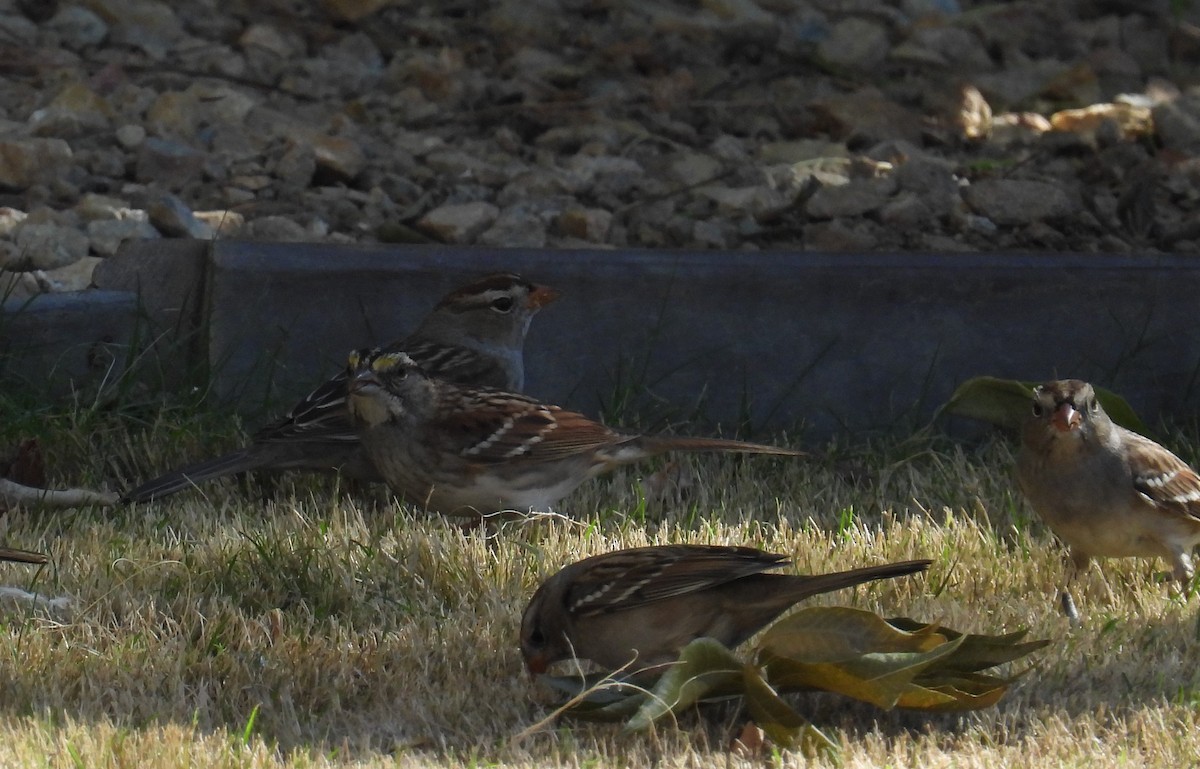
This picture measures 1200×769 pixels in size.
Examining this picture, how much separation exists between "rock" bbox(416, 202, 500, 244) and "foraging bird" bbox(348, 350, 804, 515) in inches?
65.7

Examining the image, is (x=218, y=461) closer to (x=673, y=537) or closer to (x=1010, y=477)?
(x=673, y=537)

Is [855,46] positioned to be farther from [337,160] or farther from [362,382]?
[362,382]

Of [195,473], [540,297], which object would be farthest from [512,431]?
[195,473]

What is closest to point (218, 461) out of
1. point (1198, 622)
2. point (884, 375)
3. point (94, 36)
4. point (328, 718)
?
point (328, 718)

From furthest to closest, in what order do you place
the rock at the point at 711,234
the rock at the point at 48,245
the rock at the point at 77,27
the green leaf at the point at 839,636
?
the rock at the point at 77,27
the rock at the point at 711,234
the rock at the point at 48,245
the green leaf at the point at 839,636

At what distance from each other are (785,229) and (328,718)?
406cm

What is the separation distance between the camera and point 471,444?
6.12 m

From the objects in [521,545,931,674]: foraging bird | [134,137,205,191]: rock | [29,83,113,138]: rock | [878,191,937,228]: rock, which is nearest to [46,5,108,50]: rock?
[29,83,113,138]: rock

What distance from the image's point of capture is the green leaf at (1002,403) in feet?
21.4

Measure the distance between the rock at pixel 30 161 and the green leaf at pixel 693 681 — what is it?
4.66 metres

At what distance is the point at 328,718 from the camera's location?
4469mm

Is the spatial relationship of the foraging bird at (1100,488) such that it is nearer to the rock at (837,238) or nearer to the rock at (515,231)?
the rock at (837,238)

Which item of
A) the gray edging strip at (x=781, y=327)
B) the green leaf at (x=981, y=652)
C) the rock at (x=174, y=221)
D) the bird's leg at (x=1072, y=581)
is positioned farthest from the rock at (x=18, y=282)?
the green leaf at (x=981, y=652)

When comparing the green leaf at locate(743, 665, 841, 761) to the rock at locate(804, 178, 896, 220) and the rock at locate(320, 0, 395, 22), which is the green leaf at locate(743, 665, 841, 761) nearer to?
the rock at locate(804, 178, 896, 220)
